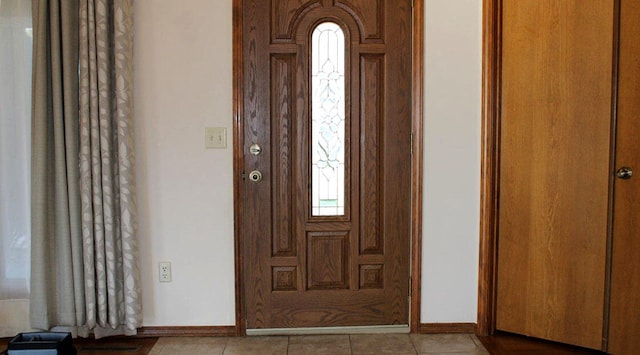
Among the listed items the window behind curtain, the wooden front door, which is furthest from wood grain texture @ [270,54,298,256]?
the window behind curtain

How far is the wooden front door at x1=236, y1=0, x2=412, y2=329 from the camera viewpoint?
2.80 metres

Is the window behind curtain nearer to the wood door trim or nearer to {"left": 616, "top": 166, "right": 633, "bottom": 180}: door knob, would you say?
the wood door trim

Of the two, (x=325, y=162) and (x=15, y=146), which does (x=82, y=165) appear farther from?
(x=325, y=162)

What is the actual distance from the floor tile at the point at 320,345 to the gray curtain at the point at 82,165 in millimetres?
866

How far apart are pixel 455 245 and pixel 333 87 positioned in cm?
110

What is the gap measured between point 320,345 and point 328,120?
1195 mm

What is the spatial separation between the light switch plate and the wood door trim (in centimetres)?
140

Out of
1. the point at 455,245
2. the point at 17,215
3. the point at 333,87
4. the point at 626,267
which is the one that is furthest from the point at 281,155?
the point at 626,267

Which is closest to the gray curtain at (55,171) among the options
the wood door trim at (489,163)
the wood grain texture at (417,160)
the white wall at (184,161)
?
the white wall at (184,161)

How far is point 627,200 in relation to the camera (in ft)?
8.14

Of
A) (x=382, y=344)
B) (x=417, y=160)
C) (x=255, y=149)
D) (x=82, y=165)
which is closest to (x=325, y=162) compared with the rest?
(x=255, y=149)

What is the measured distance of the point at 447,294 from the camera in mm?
2922

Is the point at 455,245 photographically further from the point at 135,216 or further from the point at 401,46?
the point at 135,216

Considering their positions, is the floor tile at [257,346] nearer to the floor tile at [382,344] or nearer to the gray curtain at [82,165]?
the floor tile at [382,344]
